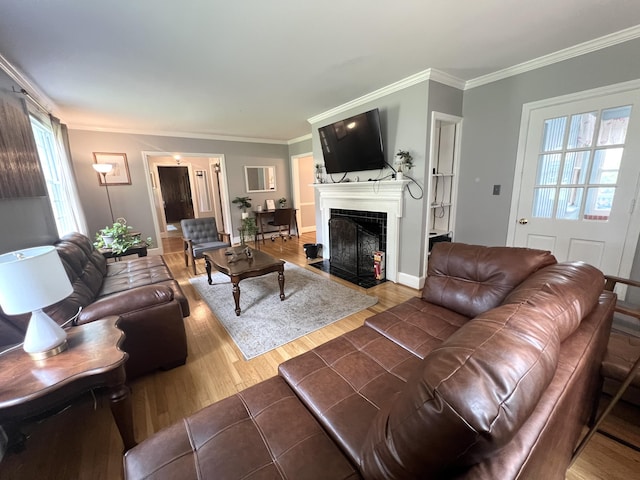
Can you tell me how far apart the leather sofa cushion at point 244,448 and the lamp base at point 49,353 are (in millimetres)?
680

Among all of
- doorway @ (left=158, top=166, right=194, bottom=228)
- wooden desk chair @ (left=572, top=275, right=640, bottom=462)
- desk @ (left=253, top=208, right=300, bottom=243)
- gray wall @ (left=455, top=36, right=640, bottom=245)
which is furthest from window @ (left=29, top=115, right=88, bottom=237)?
doorway @ (left=158, top=166, right=194, bottom=228)

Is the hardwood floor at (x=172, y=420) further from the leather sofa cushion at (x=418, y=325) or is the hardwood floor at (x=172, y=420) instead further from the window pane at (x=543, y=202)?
the window pane at (x=543, y=202)

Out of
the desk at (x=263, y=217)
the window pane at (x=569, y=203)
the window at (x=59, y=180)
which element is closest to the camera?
the window pane at (x=569, y=203)

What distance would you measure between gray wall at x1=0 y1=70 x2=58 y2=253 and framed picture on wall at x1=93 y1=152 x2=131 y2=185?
229 centimetres

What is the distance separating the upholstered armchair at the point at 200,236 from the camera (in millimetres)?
4188

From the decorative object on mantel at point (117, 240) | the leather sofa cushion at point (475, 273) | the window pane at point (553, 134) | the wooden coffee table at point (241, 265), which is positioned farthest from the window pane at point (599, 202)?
the decorative object on mantel at point (117, 240)

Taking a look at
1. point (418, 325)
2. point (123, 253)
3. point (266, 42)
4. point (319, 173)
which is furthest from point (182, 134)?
point (418, 325)

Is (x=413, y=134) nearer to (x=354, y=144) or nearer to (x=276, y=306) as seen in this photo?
(x=354, y=144)

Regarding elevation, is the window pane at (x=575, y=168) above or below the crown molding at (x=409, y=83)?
below

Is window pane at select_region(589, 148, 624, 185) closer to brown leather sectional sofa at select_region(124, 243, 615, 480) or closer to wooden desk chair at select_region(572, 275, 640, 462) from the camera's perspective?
wooden desk chair at select_region(572, 275, 640, 462)

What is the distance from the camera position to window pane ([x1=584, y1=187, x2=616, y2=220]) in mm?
2346

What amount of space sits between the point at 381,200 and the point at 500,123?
1.54 m

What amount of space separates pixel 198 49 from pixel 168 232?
7084mm

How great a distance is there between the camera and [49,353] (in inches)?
46.7
